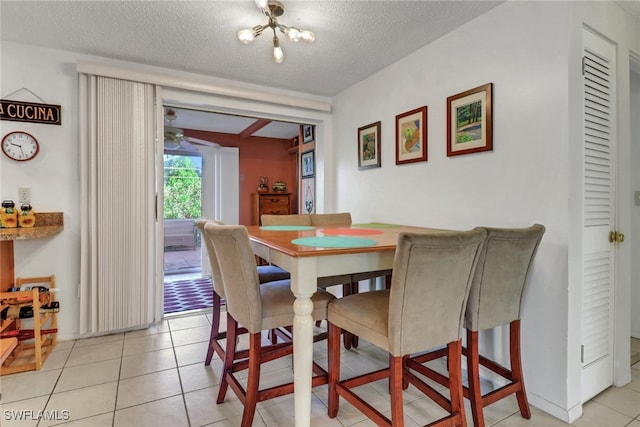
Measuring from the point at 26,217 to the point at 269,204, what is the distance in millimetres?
3405

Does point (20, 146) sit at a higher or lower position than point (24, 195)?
higher

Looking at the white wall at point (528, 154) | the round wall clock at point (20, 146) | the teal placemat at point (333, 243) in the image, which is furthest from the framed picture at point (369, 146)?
the round wall clock at point (20, 146)

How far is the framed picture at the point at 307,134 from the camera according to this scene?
407 cm

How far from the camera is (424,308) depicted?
1.23 m

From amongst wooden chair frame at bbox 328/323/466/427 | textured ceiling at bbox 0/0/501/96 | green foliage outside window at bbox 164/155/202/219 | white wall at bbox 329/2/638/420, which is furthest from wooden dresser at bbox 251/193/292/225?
wooden chair frame at bbox 328/323/466/427

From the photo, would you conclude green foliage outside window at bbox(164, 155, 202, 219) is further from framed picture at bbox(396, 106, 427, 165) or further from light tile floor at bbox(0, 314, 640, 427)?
framed picture at bbox(396, 106, 427, 165)

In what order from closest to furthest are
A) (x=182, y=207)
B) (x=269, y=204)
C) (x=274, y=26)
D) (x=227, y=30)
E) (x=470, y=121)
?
1. (x=274, y=26)
2. (x=470, y=121)
3. (x=227, y=30)
4. (x=269, y=204)
5. (x=182, y=207)

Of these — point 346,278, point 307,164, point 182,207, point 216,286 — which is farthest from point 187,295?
point 182,207

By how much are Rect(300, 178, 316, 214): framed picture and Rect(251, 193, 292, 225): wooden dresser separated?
38.2 inches

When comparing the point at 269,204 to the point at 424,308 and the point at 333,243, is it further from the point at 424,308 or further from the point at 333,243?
the point at 424,308

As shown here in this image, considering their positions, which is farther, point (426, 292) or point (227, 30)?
point (227, 30)

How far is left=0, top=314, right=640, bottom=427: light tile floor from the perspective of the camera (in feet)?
5.12

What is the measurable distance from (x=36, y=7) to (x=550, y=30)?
2.87 metres

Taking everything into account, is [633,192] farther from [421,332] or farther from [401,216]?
[421,332]
